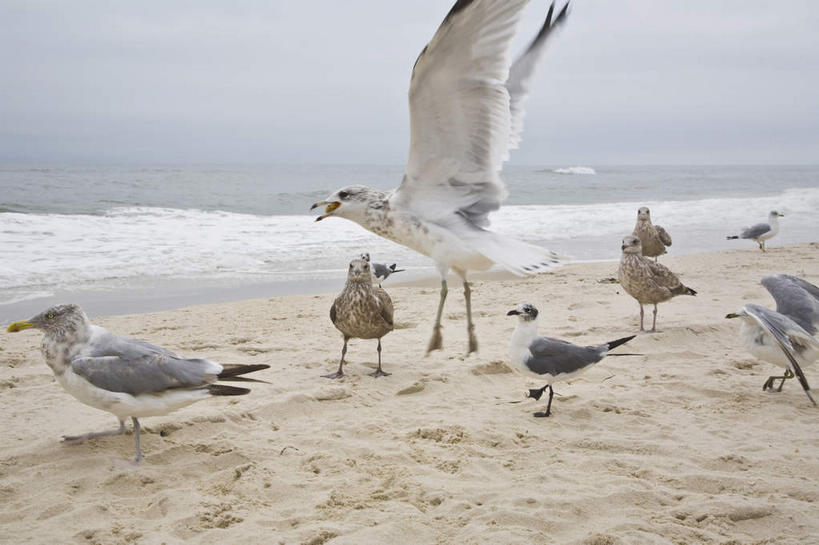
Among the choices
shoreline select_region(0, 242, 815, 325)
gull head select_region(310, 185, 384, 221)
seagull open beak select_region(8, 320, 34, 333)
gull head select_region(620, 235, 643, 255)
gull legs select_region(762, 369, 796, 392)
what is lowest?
shoreline select_region(0, 242, 815, 325)

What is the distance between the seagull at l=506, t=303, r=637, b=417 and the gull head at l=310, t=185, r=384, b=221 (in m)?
1.21

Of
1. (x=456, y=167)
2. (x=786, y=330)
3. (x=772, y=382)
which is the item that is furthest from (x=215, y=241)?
(x=786, y=330)

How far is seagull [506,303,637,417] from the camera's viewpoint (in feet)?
13.4

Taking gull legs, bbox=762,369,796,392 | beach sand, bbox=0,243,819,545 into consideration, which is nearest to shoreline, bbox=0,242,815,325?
beach sand, bbox=0,243,819,545

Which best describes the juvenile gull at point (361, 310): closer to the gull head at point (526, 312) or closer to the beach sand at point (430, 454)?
the beach sand at point (430, 454)

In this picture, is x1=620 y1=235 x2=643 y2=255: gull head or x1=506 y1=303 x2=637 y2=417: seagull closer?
x1=506 y1=303 x2=637 y2=417: seagull

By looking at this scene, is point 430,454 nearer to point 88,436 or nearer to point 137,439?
point 137,439

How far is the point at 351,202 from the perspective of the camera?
11.6ft

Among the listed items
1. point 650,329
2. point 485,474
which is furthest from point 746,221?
point 485,474

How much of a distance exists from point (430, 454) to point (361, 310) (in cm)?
170

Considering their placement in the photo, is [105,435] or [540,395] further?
[540,395]

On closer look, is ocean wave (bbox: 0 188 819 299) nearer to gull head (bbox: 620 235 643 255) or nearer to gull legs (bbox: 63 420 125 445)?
gull head (bbox: 620 235 643 255)

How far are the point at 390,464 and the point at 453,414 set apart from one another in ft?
2.66

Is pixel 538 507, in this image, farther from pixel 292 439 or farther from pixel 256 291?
pixel 256 291
